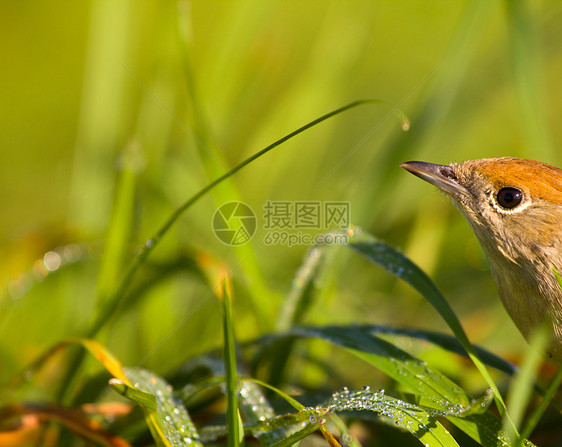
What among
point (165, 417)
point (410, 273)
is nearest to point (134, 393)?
point (165, 417)

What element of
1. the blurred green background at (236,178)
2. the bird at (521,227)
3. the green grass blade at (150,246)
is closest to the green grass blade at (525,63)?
the blurred green background at (236,178)

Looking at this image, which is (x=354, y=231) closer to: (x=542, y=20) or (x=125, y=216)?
(x=125, y=216)

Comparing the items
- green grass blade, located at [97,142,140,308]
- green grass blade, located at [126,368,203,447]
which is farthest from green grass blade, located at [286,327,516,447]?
green grass blade, located at [97,142,140,308]

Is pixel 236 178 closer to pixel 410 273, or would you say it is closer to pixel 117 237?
pixel 117 237

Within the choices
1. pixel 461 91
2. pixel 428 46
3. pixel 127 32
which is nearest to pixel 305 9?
pixel 428 46

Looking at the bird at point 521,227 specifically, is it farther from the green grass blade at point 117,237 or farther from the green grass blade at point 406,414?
the green grass blade at point 117,237

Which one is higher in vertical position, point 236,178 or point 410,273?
point 236,178

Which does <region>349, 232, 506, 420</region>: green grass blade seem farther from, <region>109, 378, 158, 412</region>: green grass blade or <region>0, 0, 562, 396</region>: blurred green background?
<region>109, 378, 158, 412</region>: green grass blade

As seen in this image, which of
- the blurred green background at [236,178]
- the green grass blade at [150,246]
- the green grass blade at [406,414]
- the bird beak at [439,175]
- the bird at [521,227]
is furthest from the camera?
the blurred green background at [236,178]
